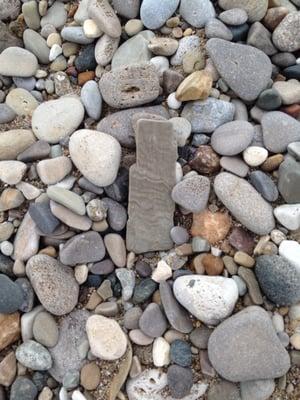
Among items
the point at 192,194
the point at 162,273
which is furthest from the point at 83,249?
the point at 192,194

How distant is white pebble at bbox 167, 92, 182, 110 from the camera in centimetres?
150

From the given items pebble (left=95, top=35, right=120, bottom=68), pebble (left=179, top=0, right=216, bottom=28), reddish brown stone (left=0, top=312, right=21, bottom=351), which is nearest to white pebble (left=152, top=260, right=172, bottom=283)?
reddish brown stone (left=0, top=312, right=21, bottom=351)

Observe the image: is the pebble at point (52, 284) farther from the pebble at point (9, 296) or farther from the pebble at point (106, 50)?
the pebble at point (106, 50)

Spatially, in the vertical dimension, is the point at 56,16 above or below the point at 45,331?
above

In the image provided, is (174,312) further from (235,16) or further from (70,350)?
(235,16)

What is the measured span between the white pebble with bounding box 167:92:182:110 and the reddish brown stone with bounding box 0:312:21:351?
743mm

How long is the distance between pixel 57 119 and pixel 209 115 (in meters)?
0.45

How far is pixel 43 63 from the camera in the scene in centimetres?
170

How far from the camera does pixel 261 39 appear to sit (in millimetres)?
1535

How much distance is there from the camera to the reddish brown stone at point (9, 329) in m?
1.35

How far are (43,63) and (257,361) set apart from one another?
1.15 m

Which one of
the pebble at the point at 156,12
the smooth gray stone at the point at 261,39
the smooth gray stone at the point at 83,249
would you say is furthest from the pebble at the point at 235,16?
the smooth gray stone at the point at 83,249

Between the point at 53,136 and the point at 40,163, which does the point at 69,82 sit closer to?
the point at 53,136

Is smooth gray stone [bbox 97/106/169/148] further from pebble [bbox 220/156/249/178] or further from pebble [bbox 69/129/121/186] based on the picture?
pebble [bbox 220/156/249/178]
